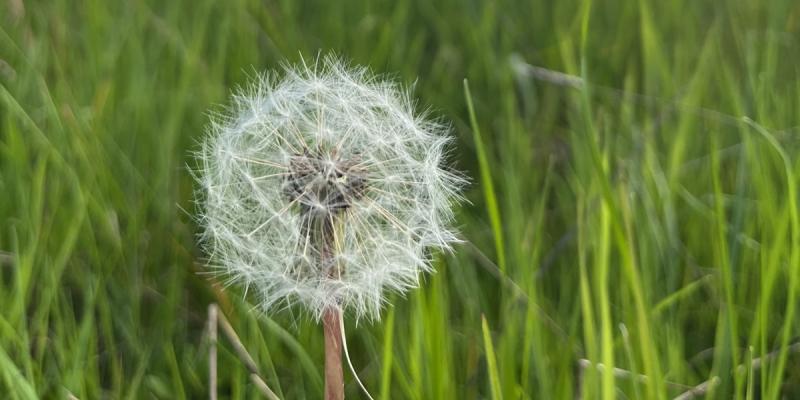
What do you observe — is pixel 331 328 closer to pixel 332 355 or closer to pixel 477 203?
pixel 332 355

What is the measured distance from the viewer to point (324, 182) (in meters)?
1.26

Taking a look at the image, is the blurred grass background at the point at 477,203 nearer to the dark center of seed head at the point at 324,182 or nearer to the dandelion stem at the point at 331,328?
the dandelion stem at the point at 331,328

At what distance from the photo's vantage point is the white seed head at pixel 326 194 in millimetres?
1297

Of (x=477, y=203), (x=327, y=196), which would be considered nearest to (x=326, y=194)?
(x=327, y=196)

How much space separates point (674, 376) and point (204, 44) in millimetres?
2063

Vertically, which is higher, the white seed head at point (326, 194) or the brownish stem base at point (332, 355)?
the white seed head at point (326, 194)

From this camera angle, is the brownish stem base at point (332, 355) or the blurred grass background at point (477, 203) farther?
the blurred grass background at point (477, 203)

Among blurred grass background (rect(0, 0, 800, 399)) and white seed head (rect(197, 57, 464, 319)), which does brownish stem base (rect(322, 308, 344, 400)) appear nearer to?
white seed head (rect(197, 57, 464, 319))

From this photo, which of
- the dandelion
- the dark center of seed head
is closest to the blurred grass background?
the dandelion

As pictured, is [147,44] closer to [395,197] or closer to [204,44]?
[204,44]

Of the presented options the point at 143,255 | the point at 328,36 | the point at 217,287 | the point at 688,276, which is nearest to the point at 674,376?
the point at 688,276

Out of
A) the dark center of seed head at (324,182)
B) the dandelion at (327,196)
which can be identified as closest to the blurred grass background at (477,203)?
the dandelion at (327,196)

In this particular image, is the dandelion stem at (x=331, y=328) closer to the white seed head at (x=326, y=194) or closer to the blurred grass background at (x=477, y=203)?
the white seed head at (x=326, y=194)

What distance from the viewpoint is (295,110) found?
5.03ft
